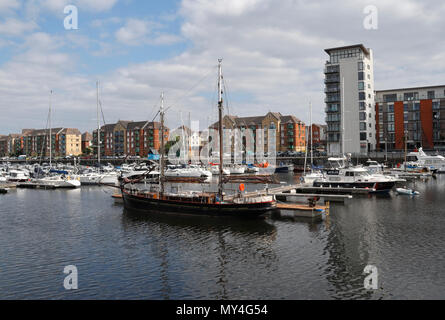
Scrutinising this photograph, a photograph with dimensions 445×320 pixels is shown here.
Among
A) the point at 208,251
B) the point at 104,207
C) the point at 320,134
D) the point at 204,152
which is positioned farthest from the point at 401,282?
the point at 320,134

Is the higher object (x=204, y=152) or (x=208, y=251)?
(x=204, y=152)

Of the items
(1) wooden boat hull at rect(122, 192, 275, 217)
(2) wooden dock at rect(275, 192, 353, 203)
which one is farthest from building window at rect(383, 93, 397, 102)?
(1) wooden boat hull at rect(122, 192, 275, 217)

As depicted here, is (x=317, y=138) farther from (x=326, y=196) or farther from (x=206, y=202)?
(x=206, y=202)

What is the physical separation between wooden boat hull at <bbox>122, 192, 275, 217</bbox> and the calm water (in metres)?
0.97

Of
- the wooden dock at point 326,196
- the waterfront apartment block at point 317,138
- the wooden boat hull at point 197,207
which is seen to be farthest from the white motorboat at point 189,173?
the waterfront apartment block at point 317,138

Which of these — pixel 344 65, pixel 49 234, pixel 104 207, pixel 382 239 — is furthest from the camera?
pixel 344 65

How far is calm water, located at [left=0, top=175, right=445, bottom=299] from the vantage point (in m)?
19.2

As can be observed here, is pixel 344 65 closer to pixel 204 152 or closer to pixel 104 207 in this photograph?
pixel 204 152

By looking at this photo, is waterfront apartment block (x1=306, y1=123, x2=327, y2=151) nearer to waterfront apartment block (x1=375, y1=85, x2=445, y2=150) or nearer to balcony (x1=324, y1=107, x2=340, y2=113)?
waterfront apartment block (x1=375, y1=85, x2=445, y2=150)

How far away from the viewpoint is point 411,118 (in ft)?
367

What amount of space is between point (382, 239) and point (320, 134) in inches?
6121
